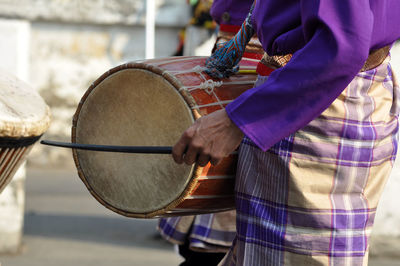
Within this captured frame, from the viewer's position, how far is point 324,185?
155 cm

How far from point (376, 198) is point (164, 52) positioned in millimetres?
4717

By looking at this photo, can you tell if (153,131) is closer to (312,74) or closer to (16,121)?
(16,121)

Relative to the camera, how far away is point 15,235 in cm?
372

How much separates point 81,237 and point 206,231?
178 cm

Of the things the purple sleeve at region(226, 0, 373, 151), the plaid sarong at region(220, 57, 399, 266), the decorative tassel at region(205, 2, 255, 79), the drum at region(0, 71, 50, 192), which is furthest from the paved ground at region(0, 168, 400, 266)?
the purple sleeve at region(226, 0, 373, 151)

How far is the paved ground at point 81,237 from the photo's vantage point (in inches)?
147

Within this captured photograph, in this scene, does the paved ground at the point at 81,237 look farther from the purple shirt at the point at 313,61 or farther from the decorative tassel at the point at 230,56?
the purple shirt at the point at 313,61

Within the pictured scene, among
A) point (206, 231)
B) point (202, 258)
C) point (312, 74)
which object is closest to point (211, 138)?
point (312, 74)

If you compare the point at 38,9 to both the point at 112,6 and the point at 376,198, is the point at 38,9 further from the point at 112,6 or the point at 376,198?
the point at 376,198

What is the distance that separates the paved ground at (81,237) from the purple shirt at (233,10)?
69.8 inches

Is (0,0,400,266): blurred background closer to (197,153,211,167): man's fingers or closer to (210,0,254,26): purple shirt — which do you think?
(210,0,254,26): purple shirt

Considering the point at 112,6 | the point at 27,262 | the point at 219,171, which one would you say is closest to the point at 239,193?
the point at 219,171

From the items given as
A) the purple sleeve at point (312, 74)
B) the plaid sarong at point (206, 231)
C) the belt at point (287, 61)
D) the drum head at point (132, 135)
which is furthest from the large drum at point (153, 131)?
the plaid sarong at point (206, 231)

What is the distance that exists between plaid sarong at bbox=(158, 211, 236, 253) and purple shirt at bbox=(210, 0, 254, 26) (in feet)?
2.38
